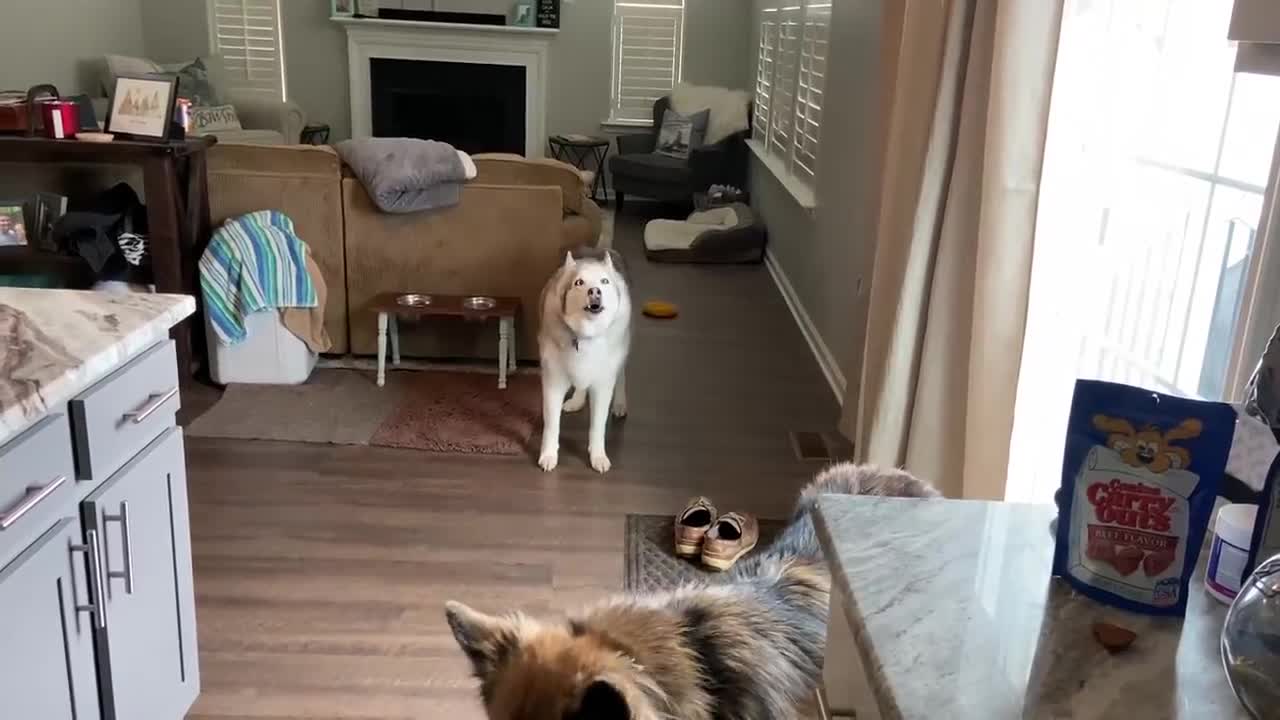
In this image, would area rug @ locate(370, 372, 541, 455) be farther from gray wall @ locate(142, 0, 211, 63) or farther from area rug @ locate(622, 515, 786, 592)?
gray wall @ locate(142, 0, 211, 63)

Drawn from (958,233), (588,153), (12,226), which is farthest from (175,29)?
(958,233)

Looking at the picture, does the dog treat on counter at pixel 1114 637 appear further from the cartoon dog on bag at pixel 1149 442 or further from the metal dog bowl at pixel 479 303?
the metal dog bowl at pixel 479 303

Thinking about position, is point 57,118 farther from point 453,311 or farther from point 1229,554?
point 1229,554

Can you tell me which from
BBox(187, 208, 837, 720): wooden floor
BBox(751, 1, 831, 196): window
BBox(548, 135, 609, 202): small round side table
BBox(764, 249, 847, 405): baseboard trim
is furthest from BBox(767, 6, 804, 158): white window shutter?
BBox(187, 208, 837, 720): wooden floor

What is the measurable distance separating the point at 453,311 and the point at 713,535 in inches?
65.6

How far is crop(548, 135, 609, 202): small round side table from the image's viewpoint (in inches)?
315

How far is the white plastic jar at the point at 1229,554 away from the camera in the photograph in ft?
3.07

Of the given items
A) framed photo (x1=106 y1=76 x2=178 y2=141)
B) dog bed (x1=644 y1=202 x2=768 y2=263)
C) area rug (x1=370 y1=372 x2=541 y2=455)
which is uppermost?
framed photo (x1=106 y1=76 x2=178 y2=141)

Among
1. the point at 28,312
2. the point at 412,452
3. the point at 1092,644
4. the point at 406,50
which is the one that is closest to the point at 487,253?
the point at 412,452

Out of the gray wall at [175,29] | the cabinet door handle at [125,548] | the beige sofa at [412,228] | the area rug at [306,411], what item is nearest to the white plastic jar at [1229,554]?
the cabinet door handle at [125,548]

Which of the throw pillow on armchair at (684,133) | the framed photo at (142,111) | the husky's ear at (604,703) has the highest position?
the framed photo at (142,111)

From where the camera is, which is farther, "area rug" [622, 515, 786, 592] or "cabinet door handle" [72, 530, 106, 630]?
"area rug" [622, 515, 786, 592]

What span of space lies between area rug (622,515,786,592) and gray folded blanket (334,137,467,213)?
168cm

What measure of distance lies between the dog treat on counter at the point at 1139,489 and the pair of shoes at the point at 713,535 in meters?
1.79
